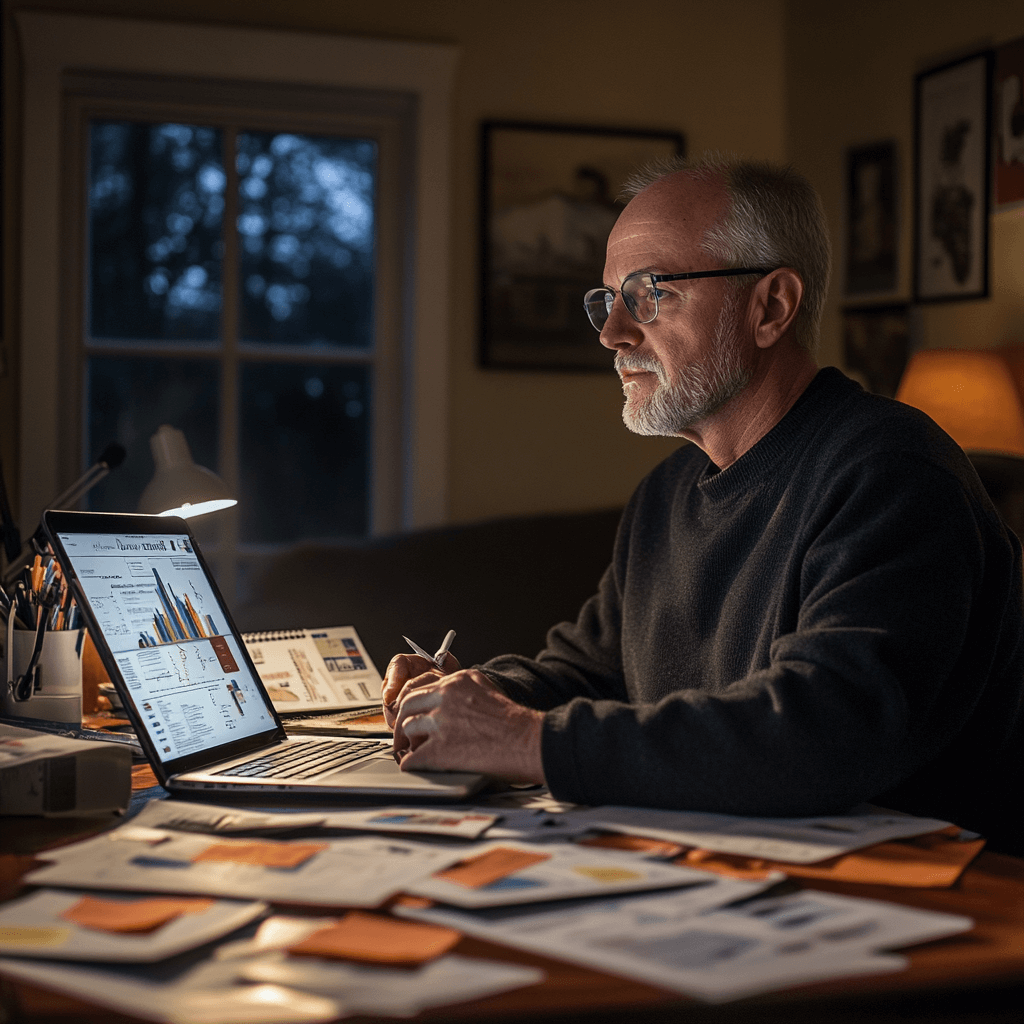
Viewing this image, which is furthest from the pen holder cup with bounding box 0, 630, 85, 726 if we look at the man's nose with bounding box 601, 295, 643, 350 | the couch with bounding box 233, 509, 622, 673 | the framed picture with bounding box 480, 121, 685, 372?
the framed picture with bounding box 480, 121, 685, 372

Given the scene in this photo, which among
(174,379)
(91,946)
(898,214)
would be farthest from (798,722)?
(174,379)

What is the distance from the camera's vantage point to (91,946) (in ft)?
2.19

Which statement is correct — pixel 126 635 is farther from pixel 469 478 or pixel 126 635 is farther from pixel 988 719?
pixel 469 478

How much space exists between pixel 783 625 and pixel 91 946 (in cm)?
78

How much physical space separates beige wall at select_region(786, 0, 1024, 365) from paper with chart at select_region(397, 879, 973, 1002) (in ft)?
7.76

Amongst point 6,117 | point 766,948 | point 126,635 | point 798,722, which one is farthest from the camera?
point 6,117

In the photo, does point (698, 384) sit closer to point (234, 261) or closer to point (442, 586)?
point (442, 586)

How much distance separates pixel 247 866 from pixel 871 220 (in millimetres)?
2915

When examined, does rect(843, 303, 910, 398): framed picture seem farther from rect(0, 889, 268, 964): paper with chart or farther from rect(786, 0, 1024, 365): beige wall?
rect(0, 889, 268, 964): paper with chart

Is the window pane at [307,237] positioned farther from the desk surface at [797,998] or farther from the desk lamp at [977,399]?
the desk surface at [797,998]

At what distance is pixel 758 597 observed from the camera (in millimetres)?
1325

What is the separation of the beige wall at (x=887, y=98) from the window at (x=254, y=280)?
3.70ft

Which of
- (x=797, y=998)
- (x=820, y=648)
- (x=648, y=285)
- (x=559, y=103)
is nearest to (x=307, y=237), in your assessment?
(x=559, y=103)

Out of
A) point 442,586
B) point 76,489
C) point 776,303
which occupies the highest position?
point 776,303
